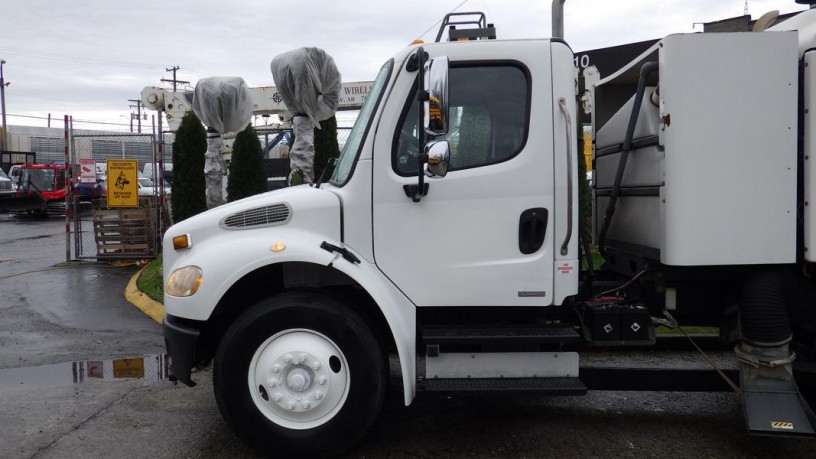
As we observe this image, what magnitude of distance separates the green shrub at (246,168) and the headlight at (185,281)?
8.53m

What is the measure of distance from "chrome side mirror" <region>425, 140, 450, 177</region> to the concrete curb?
214 inches

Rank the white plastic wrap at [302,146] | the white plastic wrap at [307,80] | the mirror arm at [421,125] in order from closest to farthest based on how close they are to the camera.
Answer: the mirror arm at [421,125] → the white plastic wrap at [307,80] → the white plastic wrap at [302,146]

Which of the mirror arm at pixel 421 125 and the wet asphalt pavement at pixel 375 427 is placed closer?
the mirror arm at pixel 421 125

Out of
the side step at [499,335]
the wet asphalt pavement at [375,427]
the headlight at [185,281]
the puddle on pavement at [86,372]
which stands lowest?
the wet asphalt pavement at [375,427]

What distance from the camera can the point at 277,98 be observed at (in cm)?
1797

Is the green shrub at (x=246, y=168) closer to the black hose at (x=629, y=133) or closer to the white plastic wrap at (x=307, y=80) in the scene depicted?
the white plastic wrap at (x=307, y=80)

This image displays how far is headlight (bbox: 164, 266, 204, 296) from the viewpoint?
13.5 feet

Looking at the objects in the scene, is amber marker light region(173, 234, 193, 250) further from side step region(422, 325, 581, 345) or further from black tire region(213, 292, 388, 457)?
side step region(422, 325, 581, 345)

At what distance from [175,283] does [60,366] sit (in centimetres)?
303

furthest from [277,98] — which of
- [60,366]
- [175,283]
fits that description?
[175,283]

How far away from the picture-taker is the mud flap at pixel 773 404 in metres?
3.88

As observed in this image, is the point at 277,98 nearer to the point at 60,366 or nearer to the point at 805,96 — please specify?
the point at 60,366

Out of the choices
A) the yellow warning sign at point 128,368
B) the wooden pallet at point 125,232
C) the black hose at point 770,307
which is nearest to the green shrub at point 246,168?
the wooden pallet at point 125,232

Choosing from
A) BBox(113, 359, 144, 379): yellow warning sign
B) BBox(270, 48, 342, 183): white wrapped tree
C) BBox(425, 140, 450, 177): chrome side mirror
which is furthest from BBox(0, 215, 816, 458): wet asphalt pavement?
BBox(270, 48, 342, 183): white wrapped tree
